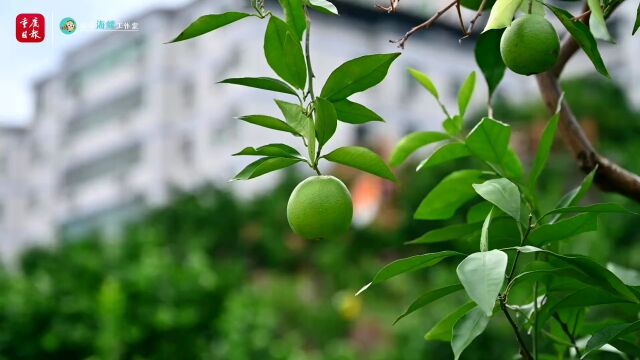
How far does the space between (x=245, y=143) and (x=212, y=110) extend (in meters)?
1.92

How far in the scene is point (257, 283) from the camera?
890 centimetres

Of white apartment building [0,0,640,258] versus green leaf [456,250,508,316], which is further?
white apartment building [0,0,640,258]

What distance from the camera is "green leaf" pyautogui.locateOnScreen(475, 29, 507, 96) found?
0.82 m

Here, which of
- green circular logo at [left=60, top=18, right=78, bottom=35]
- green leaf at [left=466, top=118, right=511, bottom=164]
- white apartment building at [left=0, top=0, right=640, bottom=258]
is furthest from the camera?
white apartment building at [left=0, top=0, right=640, bottom=258]

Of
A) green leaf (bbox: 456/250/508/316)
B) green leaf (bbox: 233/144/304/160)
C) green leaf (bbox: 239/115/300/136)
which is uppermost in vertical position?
green leaf (bbox: 239/115/300/136)

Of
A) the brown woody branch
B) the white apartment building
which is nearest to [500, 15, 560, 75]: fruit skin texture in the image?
the brown woody branch

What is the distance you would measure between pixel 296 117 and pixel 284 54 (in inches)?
1.6

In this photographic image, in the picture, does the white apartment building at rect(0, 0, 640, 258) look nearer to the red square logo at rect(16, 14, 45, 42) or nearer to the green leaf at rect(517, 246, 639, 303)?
the red square logo at rect(16, 14, 45, 42)

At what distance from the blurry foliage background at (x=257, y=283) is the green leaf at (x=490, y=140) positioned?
3.0 inches

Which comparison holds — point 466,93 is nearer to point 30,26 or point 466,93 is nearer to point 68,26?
point 68,26

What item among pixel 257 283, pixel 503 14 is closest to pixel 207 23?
pixel 503 14

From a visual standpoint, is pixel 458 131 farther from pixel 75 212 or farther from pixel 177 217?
pixel 75 212

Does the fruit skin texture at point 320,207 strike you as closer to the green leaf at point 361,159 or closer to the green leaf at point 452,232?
the green leaf at point 361,159

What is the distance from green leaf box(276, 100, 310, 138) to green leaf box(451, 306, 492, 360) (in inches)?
6.2
